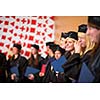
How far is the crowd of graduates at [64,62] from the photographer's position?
1.79 metres

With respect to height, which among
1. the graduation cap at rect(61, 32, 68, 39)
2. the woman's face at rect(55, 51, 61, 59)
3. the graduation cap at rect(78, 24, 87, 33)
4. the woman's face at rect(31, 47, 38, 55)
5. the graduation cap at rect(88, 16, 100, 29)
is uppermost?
the graduation cap at rect(88, 16, 100, 29)

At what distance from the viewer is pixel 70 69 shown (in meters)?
1.81

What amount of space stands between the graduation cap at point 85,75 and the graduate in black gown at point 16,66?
477mm

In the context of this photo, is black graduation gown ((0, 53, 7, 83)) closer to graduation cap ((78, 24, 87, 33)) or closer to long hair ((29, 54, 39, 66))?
long hair ((29, 54, 39, 66))

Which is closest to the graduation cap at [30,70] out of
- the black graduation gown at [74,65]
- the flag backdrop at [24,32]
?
the flag backdrop at [24,32]

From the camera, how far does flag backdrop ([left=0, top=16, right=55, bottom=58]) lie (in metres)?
1.84

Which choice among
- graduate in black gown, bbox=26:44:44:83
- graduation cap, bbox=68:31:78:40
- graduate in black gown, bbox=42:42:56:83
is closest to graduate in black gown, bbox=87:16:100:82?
graduation cap, bbox=68:31:78:40

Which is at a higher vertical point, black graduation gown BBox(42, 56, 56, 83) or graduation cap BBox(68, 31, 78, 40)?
graduation cap BBox(68, 31, 78, 40)

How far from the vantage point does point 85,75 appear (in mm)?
1789

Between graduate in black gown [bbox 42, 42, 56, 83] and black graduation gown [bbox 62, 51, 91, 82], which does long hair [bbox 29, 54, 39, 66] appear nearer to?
graduate in black gown [bbox 42, 42, 56, 83]

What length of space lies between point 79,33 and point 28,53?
46cm

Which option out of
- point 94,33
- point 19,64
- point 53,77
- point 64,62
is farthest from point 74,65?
point 19,64

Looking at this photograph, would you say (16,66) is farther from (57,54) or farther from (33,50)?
(57,54)

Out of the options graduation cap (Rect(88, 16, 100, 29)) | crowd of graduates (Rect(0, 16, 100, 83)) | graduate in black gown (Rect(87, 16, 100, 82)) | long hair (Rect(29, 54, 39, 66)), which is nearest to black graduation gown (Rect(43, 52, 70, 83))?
crowd of graduates (Rect(0, 16, 100, 83))
